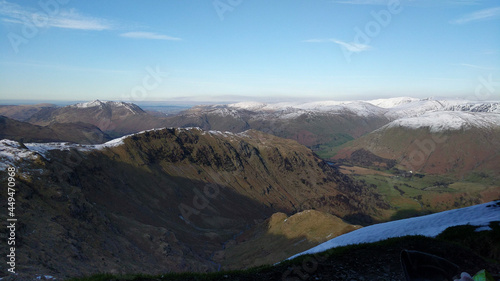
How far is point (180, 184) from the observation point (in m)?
140

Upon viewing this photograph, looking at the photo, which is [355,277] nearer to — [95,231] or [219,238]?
[95,231]

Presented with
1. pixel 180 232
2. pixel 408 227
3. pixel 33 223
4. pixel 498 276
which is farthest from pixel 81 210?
pixel 498 276

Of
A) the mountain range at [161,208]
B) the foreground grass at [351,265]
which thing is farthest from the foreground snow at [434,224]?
the mountain range at [161,208]

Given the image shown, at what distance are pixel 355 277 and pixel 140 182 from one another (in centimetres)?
12115
